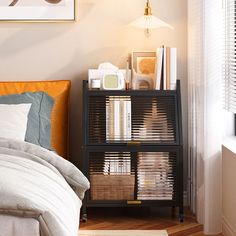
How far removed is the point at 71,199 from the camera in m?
3.47

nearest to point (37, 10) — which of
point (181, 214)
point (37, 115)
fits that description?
point (37, 115)

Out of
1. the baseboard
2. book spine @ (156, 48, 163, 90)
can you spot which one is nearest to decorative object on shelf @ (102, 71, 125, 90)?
book spine @ (156, 48, 163, 90)

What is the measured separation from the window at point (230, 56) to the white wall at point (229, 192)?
322 mm

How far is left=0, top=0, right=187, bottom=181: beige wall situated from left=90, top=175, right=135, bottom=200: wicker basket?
88cm

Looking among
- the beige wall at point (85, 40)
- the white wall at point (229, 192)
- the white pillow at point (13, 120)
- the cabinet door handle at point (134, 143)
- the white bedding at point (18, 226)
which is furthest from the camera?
the beige wall at point (85, 40)

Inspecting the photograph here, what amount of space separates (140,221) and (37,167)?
4.77ft

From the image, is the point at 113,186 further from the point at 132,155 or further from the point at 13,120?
the point at 13,120

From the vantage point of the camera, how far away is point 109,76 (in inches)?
A: 181

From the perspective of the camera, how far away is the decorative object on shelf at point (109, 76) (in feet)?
15.1

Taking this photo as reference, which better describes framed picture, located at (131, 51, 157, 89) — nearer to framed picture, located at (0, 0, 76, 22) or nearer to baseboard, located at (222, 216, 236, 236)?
framed picture, located at (0, 0, 76, 22)

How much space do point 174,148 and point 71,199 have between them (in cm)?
125

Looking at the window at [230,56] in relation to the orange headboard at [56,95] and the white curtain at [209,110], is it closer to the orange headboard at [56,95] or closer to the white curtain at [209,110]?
the white curtain at [209,110]

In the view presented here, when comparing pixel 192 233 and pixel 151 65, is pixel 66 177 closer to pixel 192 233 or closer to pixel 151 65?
pixel 192 233

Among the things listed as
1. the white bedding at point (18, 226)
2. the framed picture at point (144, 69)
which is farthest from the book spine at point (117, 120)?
the white bedding at point (18, 226)
